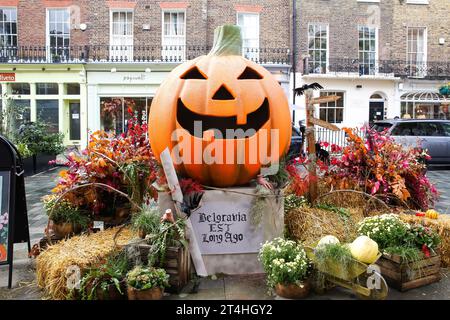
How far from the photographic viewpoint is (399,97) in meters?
21.0

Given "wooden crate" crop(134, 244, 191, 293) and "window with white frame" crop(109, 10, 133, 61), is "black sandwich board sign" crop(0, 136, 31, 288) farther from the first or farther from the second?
"window with white frame" crop(109, 10, 133, 61)

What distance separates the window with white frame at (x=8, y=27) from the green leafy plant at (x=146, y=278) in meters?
20.2

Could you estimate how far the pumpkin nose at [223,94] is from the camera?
3.73 m

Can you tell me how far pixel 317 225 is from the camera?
3838 millimetres

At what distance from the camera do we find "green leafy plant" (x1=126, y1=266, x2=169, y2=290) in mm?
2934

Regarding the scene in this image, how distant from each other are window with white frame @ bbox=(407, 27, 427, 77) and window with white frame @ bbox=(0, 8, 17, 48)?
780 inches

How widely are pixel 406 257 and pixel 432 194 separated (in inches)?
95.3

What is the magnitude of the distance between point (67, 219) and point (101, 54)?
17087mm

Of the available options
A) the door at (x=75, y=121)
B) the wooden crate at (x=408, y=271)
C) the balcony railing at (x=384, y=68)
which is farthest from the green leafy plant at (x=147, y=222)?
the balcony railing at (x=384, y=68)

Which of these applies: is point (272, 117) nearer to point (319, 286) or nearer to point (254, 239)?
point (254, 239)

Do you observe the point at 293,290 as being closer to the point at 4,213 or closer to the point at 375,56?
the point at 4,213

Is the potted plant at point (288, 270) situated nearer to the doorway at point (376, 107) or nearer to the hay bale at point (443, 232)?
the hay bale at point (443, 232)

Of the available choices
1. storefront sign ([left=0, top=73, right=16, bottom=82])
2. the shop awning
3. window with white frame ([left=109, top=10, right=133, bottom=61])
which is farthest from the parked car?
storefront sign ([left=0, top=73, right=16, bottom=82])

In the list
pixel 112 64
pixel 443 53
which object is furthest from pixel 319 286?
pixel 443 53
